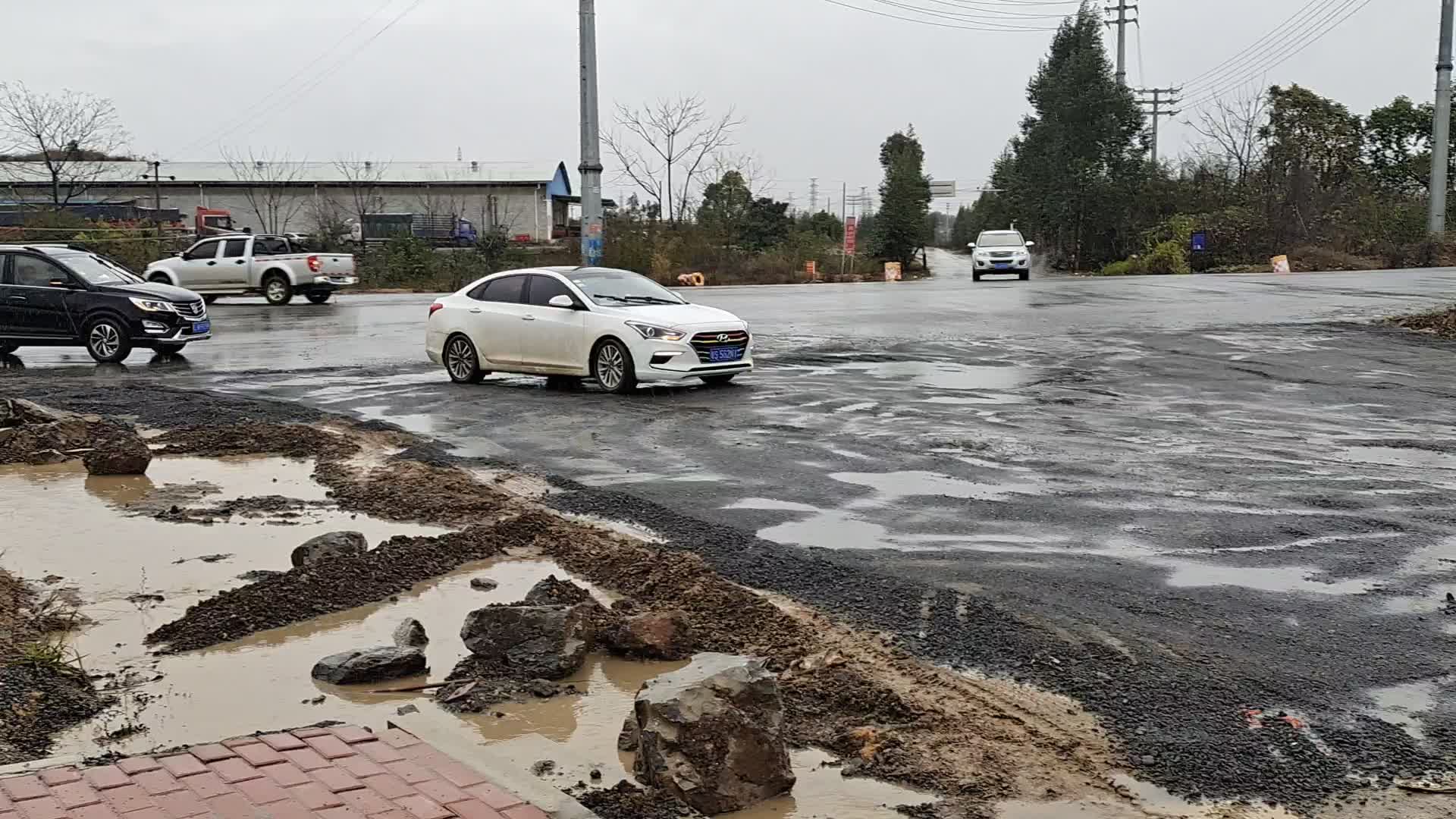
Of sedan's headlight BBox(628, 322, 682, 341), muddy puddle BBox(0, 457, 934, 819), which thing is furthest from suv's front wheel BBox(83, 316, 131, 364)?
muddy puddle BBox(0, 457, 934, 819)

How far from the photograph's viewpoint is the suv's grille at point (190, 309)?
20.0 meters

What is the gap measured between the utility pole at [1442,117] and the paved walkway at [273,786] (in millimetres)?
54614

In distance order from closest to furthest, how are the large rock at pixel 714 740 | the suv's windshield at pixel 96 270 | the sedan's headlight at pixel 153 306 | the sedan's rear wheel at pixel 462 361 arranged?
the large rock at pixel 714 740 → the sedan's rear wheel at pixel 462 361 → the sedan's headlight at pixel 153 306 → the suv's windshield at pixel 96 270

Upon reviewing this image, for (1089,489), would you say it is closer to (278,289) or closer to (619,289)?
(619,289)

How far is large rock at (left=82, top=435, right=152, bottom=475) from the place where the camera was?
1003 centimetres

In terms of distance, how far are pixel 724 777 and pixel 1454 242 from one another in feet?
180

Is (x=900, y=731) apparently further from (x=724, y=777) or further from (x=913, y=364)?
(x=913, y=364)

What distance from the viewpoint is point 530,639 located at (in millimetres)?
5672

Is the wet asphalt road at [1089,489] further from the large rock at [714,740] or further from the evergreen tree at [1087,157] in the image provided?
the evergreen tree at [1087,157]

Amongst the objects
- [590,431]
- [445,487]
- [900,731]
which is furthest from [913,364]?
[900,731]

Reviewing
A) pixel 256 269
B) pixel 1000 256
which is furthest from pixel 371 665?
pixel 1000 256

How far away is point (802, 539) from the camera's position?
775 cm

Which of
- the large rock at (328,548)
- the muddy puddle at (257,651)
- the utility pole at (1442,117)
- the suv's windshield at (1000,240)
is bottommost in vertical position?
the muddy puddle at (257,651)

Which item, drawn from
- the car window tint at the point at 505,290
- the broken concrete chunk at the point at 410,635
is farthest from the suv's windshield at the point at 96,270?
the broken concrete chunk at the point at 410,635
